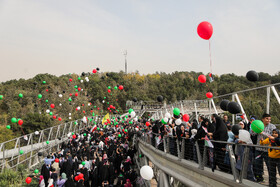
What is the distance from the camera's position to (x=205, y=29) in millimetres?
7090

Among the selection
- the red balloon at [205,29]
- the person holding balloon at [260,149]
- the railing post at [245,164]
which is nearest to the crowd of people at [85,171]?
the railing post at [245,164]

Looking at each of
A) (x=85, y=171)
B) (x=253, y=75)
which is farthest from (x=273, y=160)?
(x=85, y=171)

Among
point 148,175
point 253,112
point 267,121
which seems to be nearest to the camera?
point 267,121

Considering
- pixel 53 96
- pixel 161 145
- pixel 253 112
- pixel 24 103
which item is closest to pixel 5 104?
pixel 24 103

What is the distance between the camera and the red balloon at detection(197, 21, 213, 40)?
7.09m

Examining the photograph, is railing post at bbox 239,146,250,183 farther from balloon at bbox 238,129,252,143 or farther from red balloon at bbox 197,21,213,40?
red balloon at bbox 197,21,213,40

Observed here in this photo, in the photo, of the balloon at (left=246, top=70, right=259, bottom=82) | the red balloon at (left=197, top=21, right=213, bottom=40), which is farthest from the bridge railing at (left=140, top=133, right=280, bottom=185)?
the red balloon at (left=197, top=21, right=213, bottom=40)

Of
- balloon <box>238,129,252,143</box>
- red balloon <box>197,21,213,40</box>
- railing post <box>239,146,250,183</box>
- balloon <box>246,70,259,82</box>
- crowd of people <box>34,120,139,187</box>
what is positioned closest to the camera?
railing post <box>239,146,250,183</box>

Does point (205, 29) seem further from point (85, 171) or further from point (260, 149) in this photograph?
point (85, 171)

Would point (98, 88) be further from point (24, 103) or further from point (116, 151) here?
point (116, 151)

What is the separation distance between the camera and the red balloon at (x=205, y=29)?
709 cm

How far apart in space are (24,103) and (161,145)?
159 feet

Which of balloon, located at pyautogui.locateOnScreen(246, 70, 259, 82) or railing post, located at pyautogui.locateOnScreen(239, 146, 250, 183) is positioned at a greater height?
balloon, located at pyautogui.locateOnScreen(246, 70, 259, 82)

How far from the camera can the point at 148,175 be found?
8.77 m
